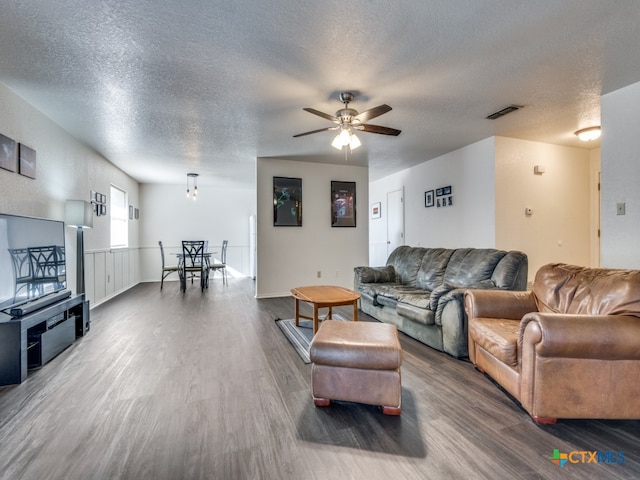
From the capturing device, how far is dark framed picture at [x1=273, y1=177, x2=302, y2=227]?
5.27 m

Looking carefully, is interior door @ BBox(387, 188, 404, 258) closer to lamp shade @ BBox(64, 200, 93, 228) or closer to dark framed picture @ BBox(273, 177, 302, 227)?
dark framed picture @ BBox(273, 177, 302, 227)

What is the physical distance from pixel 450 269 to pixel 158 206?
681 centimetres

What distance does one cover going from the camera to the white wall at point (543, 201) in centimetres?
414

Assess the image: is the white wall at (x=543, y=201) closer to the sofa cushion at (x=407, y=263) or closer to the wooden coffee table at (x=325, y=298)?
the sofa cushion at (x=407, y=263)

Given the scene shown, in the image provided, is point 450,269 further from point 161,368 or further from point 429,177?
point 161,368

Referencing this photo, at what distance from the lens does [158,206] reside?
737cm

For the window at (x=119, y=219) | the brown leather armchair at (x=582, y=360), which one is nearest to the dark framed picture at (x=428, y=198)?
the brown leather armchair at (x=582, y=360)

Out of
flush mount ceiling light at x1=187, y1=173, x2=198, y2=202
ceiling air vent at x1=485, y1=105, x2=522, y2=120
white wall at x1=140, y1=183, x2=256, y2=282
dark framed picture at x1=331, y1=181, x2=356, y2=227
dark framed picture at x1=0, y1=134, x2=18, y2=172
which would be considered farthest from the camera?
white wall at x1=140, y1=183, x2=256, y2=282

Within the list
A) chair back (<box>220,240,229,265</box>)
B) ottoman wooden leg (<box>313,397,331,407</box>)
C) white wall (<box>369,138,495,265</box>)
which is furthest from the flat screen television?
white wall (<box>369,138,495,265</box>)

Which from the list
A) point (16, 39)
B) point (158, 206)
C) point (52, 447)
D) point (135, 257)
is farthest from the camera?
point (158, 206)

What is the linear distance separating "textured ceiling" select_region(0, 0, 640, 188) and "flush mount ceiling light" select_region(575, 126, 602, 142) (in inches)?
4.6

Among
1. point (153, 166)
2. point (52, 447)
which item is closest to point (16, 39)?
point (52, 447)

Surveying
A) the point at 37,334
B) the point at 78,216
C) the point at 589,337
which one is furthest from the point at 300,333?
the point at 78,216

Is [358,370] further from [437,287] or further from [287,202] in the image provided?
[287,202]
